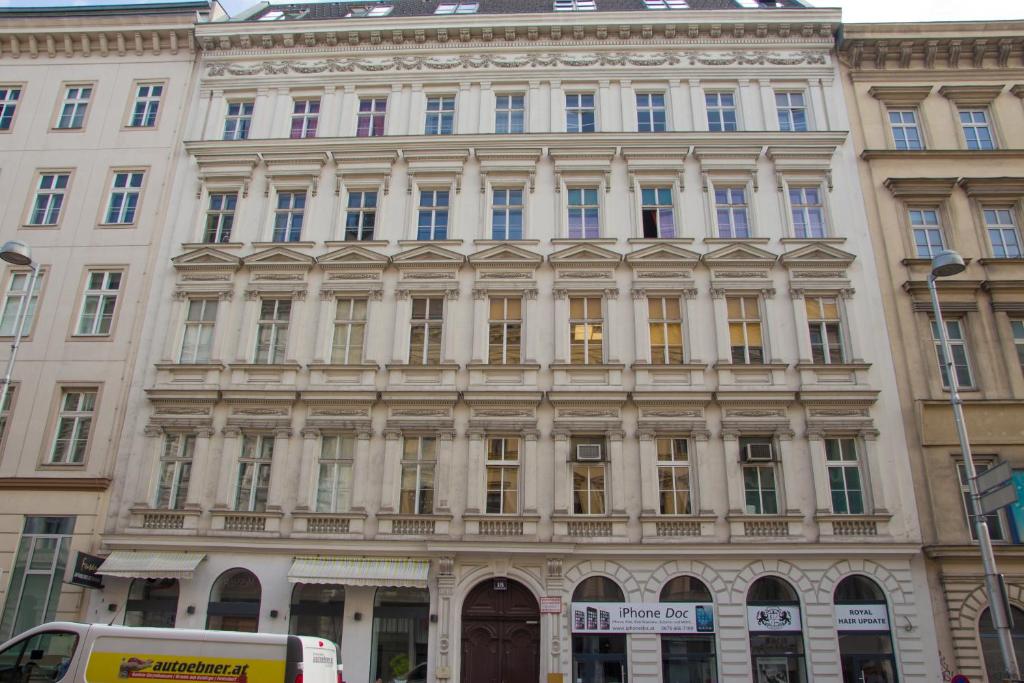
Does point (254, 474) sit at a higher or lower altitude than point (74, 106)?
lower

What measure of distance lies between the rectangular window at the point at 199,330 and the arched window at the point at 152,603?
597 cm

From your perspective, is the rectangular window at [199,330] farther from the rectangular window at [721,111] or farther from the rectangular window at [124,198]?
the rectangular window at [721,111]

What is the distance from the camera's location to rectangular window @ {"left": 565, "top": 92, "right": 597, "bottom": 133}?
2317cm

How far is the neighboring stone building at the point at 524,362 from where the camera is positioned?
17.5 metres

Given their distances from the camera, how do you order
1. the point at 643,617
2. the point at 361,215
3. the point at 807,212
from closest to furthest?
the point at 643,617 < the point at 807,212 < the point at 361,215

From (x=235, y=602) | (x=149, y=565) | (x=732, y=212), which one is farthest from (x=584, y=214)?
(x=149, y=565)

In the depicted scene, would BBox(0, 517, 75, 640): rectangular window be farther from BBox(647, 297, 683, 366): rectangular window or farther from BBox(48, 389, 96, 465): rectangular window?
BBox(647, 297, 683, 366): rectangular window

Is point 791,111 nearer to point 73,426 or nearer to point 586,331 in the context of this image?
point 586,331

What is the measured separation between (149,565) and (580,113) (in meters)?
17.8

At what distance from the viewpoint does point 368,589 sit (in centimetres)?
1781

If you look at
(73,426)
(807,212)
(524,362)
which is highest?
(807,212)

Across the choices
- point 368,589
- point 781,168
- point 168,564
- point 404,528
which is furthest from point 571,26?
point 168,564

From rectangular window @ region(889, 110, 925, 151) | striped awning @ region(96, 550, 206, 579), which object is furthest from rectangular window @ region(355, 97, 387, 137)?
rectangular window @ region(889, 110, 925, 151)

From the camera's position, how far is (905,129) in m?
22.7
